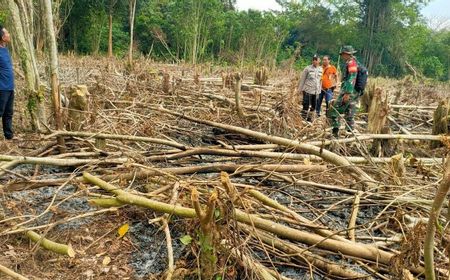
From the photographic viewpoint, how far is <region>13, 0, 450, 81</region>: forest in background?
78.8ft

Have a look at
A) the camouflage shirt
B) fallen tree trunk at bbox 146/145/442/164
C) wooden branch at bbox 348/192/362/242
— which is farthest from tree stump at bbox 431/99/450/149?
wooden branch at bbox 348/192/362/242

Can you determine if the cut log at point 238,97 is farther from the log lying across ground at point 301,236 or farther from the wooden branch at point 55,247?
the wooden branch at point 55,247

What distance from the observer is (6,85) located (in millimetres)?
5492

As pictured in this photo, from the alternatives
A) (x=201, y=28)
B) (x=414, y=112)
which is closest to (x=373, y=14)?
(x=201, y=28)

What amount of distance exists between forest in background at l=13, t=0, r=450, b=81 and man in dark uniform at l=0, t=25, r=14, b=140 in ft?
20.0

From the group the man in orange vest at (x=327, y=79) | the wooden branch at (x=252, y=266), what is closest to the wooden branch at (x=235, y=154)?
the wooden branch at (x=252, y=266)

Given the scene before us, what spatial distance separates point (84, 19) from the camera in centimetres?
2534

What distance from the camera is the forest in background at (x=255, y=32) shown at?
24.0 meters

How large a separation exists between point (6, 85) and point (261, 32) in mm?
21061

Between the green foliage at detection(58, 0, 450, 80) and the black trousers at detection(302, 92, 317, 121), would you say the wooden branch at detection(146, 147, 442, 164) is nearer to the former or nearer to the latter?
the black trousers at detection(302, 92, 317, 121)

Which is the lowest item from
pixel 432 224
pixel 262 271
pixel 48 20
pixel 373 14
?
pixel 262 271

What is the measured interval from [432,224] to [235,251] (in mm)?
1202

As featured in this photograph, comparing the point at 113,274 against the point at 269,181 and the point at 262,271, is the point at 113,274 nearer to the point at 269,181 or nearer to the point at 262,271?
the point at 262,271

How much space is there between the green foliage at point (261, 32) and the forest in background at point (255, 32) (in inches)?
2.1
